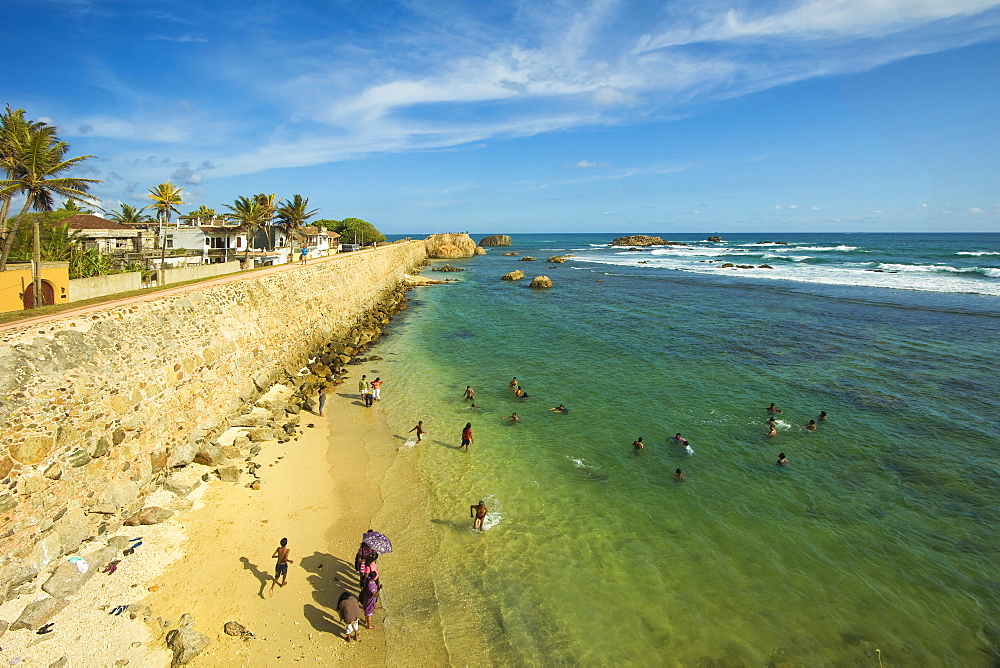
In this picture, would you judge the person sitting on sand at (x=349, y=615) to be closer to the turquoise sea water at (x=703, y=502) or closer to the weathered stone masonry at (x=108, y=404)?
the turquoise sea water at (x=703, y=502)

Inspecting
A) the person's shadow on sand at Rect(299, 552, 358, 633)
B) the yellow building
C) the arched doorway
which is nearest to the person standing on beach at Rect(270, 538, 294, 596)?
the person's shadow on sand at Rect(299, 552, 358, 633)

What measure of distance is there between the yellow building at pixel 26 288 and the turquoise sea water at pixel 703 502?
12954 millimetres

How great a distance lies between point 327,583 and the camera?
10.3m

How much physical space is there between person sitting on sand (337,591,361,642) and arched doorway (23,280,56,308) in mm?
17898

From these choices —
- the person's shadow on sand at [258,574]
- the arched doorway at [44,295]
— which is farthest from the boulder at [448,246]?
the person's shadow on sand at [258,574]

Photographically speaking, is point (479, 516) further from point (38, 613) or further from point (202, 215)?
point (202, 215)

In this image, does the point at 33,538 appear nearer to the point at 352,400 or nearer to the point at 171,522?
the point at 171,522

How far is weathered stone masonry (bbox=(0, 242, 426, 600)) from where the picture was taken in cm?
1027

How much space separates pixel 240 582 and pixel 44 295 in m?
15.7

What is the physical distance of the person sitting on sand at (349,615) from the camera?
880 cm

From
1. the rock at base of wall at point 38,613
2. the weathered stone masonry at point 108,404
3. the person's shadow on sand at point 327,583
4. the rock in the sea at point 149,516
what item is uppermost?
the weathered stone masonry at point 108,404

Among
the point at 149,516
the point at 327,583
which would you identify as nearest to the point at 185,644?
the point at 327,583

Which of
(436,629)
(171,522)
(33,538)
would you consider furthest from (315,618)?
(33,538)

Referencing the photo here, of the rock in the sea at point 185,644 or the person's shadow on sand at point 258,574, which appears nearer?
the rock in the sea at point 185,644
